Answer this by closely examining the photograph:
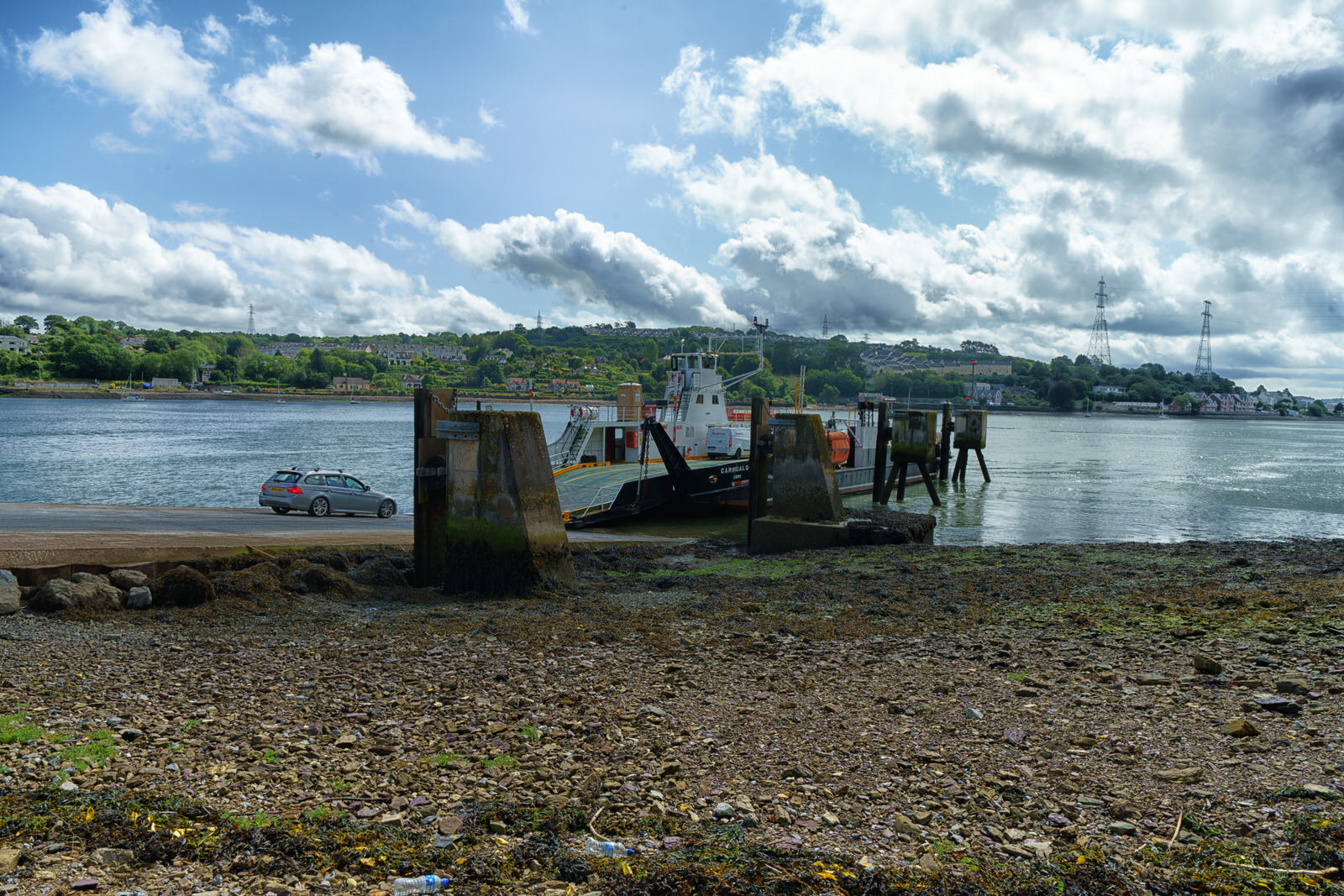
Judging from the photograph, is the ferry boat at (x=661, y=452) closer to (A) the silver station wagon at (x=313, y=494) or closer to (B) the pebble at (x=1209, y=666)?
(A) the silver station wagon at (x=313, y=494)

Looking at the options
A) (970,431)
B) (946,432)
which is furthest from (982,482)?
(946,432)

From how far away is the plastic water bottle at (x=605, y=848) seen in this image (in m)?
4.57

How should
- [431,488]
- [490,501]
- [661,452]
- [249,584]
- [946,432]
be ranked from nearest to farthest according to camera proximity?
1. [249,584]
2. [490,501]
3. [431,488]
4. [661,452]
5. [946,432]

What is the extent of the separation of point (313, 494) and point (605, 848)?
2239cm

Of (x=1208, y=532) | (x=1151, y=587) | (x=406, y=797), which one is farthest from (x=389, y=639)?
(x=1208, y=532)

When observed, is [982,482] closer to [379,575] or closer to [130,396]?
[379,575]

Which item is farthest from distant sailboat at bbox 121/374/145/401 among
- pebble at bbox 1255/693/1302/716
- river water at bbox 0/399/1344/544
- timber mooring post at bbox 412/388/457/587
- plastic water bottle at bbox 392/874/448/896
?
pebble at bbox 1255/693/1302/716

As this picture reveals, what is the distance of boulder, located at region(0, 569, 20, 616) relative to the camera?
975 cm

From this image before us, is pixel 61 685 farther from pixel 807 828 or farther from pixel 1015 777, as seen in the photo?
pixel 1015 777

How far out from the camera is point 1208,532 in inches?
1124

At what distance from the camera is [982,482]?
47.8 meters

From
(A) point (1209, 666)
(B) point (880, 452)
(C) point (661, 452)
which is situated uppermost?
(C) point (661, 452)

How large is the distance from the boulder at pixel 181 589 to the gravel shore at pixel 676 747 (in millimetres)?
227

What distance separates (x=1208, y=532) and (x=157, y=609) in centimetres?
3055
